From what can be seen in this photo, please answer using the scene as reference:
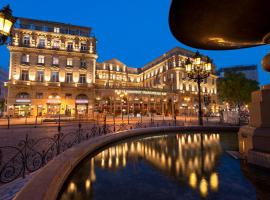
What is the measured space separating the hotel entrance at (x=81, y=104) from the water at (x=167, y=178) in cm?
3283

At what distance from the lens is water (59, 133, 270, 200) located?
3246 millimetres

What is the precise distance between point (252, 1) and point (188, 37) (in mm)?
1803

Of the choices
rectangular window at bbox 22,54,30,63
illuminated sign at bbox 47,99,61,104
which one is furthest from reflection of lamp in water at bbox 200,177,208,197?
rectangular window at bbox 22,54,30,63

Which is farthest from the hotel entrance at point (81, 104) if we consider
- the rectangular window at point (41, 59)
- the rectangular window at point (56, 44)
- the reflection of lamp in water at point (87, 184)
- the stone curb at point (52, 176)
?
the reflection of lamp in water at point (87, 184)

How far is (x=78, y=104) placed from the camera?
121 feet

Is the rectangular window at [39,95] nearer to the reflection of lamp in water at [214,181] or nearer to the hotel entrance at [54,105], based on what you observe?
the hotel entrance at [54,105]

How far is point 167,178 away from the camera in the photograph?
4.00 metres

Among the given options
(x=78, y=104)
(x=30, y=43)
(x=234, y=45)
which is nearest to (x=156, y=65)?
(x=78, y=104)

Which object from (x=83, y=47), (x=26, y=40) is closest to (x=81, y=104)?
(x=83, y=47)

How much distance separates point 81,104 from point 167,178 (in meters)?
35.8

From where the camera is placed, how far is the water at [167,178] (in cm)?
325

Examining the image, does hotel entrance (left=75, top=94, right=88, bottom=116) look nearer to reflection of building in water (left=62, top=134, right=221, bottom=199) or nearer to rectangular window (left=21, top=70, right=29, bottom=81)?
rectangular window (left=21, top=70, right=29, bottom=81)

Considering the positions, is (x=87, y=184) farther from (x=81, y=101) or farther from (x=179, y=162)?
(x=81, y=101)

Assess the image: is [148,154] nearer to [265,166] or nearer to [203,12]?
[265,166]
